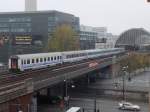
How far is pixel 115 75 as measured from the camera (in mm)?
83500

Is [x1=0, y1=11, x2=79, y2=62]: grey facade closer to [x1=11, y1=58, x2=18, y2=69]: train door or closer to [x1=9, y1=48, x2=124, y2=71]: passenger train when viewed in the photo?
[x1=9, y1=48, x2=124, y2=71]: passenger train

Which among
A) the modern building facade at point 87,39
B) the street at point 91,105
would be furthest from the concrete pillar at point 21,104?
the modern building facade at point 87,39

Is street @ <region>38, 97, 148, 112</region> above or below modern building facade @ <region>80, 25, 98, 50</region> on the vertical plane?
below

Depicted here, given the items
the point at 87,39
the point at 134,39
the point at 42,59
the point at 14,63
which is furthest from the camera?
the point at 87,39

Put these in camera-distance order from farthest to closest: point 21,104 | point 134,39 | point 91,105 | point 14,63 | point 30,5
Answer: point 30,5, point 134,39, point 14,63, point 91,105, point 21,104

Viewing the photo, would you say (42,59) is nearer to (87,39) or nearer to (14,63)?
(14,63)

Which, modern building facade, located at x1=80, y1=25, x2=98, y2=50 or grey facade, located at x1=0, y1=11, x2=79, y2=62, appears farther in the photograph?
modern building facade, located at x1=80, y1=25, x2=98, y2=50

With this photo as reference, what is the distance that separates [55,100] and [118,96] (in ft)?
34.6

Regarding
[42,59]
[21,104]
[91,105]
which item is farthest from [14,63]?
[21,104]

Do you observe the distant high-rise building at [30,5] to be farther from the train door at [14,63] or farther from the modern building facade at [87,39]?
the train door at [14,63]

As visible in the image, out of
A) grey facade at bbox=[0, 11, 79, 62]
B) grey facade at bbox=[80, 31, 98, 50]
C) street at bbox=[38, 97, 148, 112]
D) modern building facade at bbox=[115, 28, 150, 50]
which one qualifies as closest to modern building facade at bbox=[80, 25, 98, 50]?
grey facade at bbox=[80, 31, 98, 50]

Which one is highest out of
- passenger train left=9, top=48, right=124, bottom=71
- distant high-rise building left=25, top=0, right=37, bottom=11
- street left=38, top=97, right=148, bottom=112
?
distant high-rise building left=25, top=0, right=37, bottom=11

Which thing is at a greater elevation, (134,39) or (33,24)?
(33,24)

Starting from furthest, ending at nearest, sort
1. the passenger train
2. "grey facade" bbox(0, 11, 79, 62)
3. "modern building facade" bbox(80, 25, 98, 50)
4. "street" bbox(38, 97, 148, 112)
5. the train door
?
"modern building facade" bbox(80, 25, 98, 50), "grey facade" bbox(0, 11, 79, 62), the passenger train, the train door, "street" bbox(38, 97, 148, 112)
